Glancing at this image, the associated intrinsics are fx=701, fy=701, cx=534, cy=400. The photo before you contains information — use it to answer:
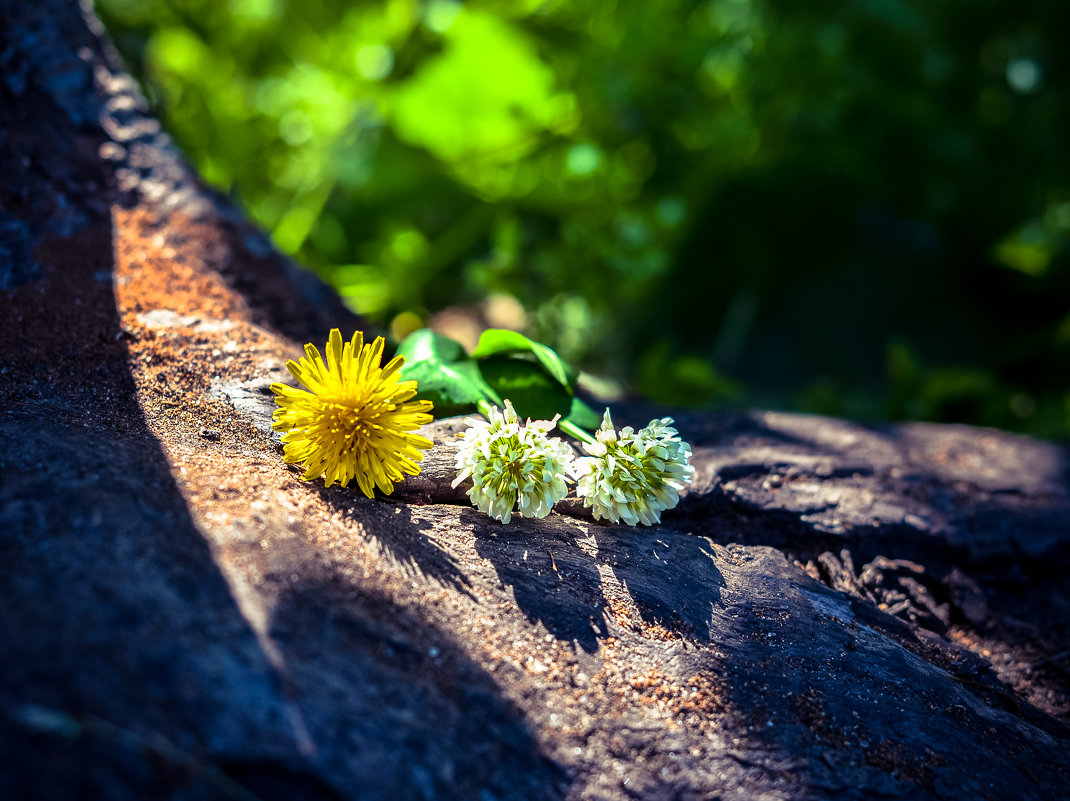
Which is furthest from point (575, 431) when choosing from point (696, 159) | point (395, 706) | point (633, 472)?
point (696, 159)

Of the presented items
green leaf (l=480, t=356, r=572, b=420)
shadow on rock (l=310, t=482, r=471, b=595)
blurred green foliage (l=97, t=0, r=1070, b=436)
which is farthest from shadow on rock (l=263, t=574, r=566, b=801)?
blurred green foliage (l=97, t=0, r=1070, b=436)

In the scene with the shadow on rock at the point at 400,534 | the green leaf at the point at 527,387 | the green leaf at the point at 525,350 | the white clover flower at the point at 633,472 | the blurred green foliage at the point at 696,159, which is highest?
the blurred green foliage at the point at 696,159

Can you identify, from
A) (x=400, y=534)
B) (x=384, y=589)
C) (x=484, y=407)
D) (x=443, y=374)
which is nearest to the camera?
(x=384, y=589)

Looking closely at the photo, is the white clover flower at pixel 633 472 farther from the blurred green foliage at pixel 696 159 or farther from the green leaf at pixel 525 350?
the blurred green foliage at pixel 696 159

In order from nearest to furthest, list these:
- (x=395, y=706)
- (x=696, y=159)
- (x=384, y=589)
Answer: (x=395, y=706) → (x=384, y=589) → (x=696, y=159)

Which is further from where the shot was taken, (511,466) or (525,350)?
(525,350)

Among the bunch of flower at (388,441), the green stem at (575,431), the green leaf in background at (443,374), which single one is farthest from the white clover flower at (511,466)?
the green leaf in background at (443,374)

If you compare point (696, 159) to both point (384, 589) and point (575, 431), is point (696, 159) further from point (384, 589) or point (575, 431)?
point (384, 589)
